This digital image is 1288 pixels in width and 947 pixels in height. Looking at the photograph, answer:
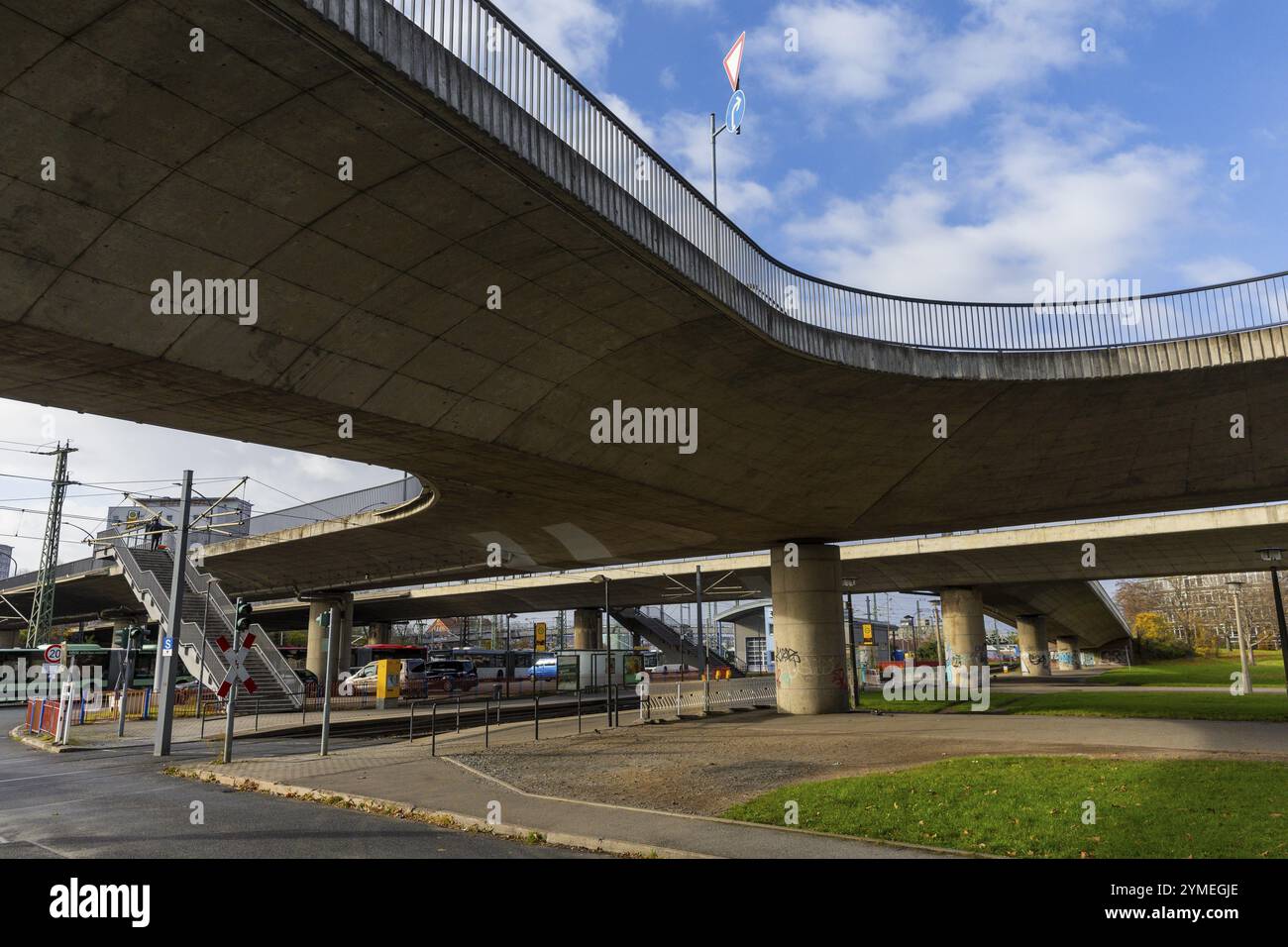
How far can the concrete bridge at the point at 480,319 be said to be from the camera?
26.9ft

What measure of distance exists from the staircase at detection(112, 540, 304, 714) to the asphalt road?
55.3 feet

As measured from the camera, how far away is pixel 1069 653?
9438cm

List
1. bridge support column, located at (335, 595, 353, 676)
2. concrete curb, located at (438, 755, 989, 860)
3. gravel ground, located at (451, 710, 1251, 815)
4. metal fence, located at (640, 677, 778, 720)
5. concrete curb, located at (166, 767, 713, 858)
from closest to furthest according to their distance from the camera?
1. concrete curb, located at (438, 755, 989, 860)
2. concrete curb, located at (166, 767, 713, 858)
3. gravel ground, located at (451, 710, 1251, 815)
4. metal fence, located at (640, 677, 778, 720)
5. bridge support column, located at (335, 595, 353, 676)

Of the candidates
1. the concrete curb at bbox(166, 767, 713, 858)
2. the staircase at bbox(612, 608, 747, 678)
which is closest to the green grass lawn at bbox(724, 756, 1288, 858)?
the concrete curb at bbox(166, 767, 713, 858)

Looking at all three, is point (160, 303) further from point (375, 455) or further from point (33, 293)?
point (375, 455)

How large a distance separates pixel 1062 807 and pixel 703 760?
7.59 metres

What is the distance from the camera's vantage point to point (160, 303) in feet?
33.7

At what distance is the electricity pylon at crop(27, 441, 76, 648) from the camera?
191 feet

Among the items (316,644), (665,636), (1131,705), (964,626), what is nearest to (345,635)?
(316,644)

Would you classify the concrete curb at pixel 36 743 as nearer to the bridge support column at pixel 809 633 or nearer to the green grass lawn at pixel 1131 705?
the bridge support column at pixel 809 633

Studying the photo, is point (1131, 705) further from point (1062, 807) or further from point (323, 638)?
point (323, 638)

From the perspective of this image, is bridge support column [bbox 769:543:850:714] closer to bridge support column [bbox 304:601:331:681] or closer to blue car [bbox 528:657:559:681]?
bridge support column [bbox 304:601:331:681]
